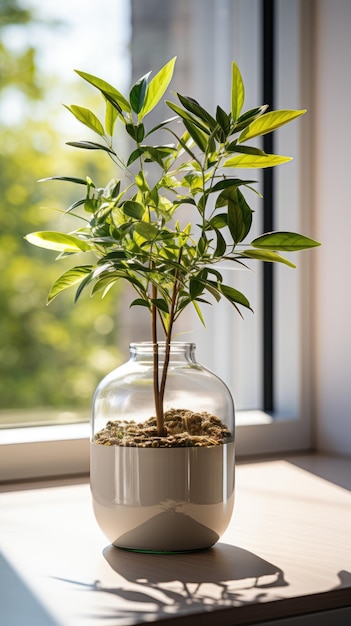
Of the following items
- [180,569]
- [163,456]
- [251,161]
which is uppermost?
[251,161]

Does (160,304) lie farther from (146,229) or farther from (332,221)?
(332,221)

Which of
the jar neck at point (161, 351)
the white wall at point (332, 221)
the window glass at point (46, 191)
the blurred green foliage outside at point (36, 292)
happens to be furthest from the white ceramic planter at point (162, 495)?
the blurred green foliage outside at point (36, 292)

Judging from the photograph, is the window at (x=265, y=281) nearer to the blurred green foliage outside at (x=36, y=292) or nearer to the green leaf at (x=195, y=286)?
the green leaf at (x=195, y=286)

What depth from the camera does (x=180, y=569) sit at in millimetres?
819

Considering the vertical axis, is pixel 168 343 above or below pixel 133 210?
below

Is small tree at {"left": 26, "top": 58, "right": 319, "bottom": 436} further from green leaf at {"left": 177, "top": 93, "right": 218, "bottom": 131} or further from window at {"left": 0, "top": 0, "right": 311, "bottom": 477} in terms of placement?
window at {"left": 0, "top": 0, "right": 311, "bottom": 477}

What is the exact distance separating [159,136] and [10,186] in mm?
3522

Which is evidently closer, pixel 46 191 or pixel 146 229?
pixel 146 229

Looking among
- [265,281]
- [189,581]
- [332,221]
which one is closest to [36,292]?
[265,281]

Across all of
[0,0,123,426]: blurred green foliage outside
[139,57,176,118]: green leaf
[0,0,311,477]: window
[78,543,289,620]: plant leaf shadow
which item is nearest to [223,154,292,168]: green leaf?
[139,57,176,118]: green leaf

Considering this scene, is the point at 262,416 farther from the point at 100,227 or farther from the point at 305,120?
the point at 100,227

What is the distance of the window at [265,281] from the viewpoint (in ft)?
5.13

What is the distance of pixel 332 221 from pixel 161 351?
2.45 feet

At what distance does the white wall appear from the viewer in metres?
1.50
